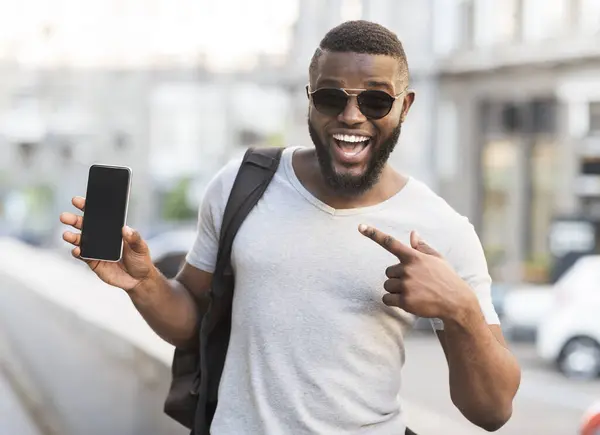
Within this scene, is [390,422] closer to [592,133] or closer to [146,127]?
[592,133]

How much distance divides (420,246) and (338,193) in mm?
227

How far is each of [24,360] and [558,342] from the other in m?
7.30

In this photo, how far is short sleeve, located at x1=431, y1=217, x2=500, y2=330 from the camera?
1.85 meters

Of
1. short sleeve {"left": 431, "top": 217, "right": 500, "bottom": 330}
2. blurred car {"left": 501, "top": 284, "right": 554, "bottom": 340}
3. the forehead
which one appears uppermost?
the forehead

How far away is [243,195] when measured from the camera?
1947 mm

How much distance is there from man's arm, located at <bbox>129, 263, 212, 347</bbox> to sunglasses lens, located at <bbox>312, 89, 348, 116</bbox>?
0.40 meters

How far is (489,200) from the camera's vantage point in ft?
76.7

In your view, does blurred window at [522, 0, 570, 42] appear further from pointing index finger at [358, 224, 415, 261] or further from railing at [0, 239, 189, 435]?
pointing index finger at [358, 224, 415, 261]

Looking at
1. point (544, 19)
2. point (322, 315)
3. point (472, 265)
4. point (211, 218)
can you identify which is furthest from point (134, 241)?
point (544, 19)

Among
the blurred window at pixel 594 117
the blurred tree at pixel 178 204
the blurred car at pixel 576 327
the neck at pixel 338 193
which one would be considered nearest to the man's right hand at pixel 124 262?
the neck at pixel 338 193

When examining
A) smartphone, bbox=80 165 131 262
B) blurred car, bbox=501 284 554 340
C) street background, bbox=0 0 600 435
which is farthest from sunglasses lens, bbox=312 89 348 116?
blurred car, bbox=501 284 554 340

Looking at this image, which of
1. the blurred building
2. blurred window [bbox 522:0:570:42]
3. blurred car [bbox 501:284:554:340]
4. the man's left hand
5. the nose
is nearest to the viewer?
the man's left hand

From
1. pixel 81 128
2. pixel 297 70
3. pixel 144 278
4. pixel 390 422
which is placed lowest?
pixel 81 128

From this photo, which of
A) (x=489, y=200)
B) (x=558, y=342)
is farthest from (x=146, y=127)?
(x=558, y=342)
